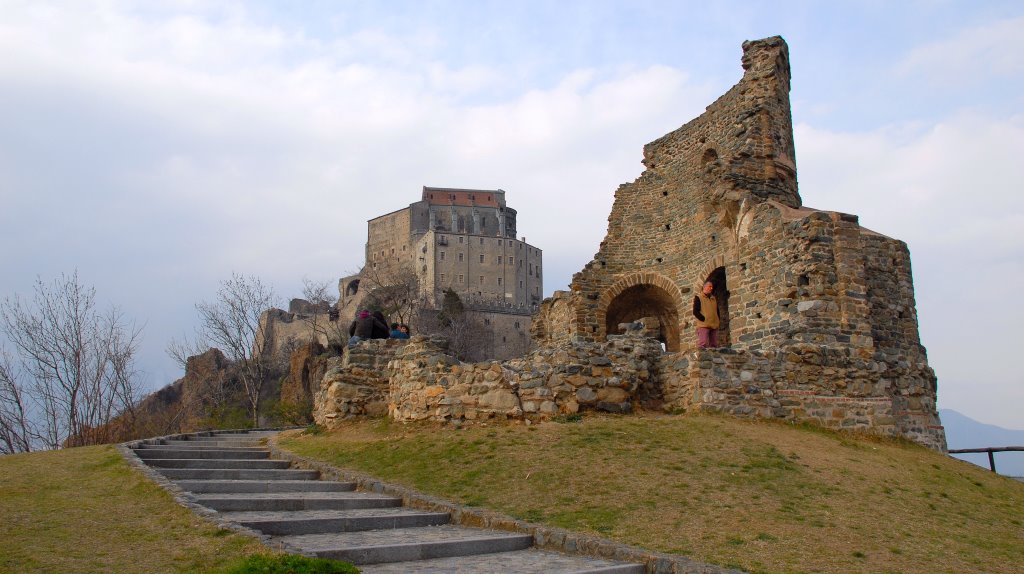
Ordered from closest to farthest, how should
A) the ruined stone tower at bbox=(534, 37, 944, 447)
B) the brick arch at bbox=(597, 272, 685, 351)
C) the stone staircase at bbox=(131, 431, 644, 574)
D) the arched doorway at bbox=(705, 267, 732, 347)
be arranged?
the stone staircase at bbox=(131, 431, 644, 574)
the ruined stone tower at bbox=(534, 37, 944, 447)
the arched doorway at bbox=(705, 267, 732, 347)
the brick arch at bbox=(597, 272, 685, 351)

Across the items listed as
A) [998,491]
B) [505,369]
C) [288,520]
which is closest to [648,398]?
[505,369]

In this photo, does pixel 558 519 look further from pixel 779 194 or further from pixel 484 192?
pixel 484 192

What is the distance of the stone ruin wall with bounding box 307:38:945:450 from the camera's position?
11953mm

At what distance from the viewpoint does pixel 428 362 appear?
13008mm

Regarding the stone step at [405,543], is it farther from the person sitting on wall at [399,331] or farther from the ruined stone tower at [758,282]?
the person sitting on wall at [399,331]

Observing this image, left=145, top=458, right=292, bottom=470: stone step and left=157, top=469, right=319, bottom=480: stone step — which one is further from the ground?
left=145, top=458, right=292, bottom=470: stone step

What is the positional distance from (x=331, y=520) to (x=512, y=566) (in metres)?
2.16

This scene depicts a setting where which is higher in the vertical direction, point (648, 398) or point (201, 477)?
point (648, 398)

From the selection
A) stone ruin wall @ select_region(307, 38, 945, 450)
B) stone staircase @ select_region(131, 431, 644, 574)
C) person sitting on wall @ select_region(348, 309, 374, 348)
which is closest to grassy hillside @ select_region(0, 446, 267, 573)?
stone staircase @ select_region(131, 431, 644, 574)

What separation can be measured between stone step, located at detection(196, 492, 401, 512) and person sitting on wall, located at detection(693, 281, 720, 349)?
7.09m

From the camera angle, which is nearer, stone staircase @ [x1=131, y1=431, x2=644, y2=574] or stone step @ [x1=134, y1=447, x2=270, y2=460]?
stone staircase @ [x1=131, y1=431, x2=644, y2=574]

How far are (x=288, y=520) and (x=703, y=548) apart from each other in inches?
153

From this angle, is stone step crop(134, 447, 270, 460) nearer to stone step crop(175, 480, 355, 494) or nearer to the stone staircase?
the stone staircase

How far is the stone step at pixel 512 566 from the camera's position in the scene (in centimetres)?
600
